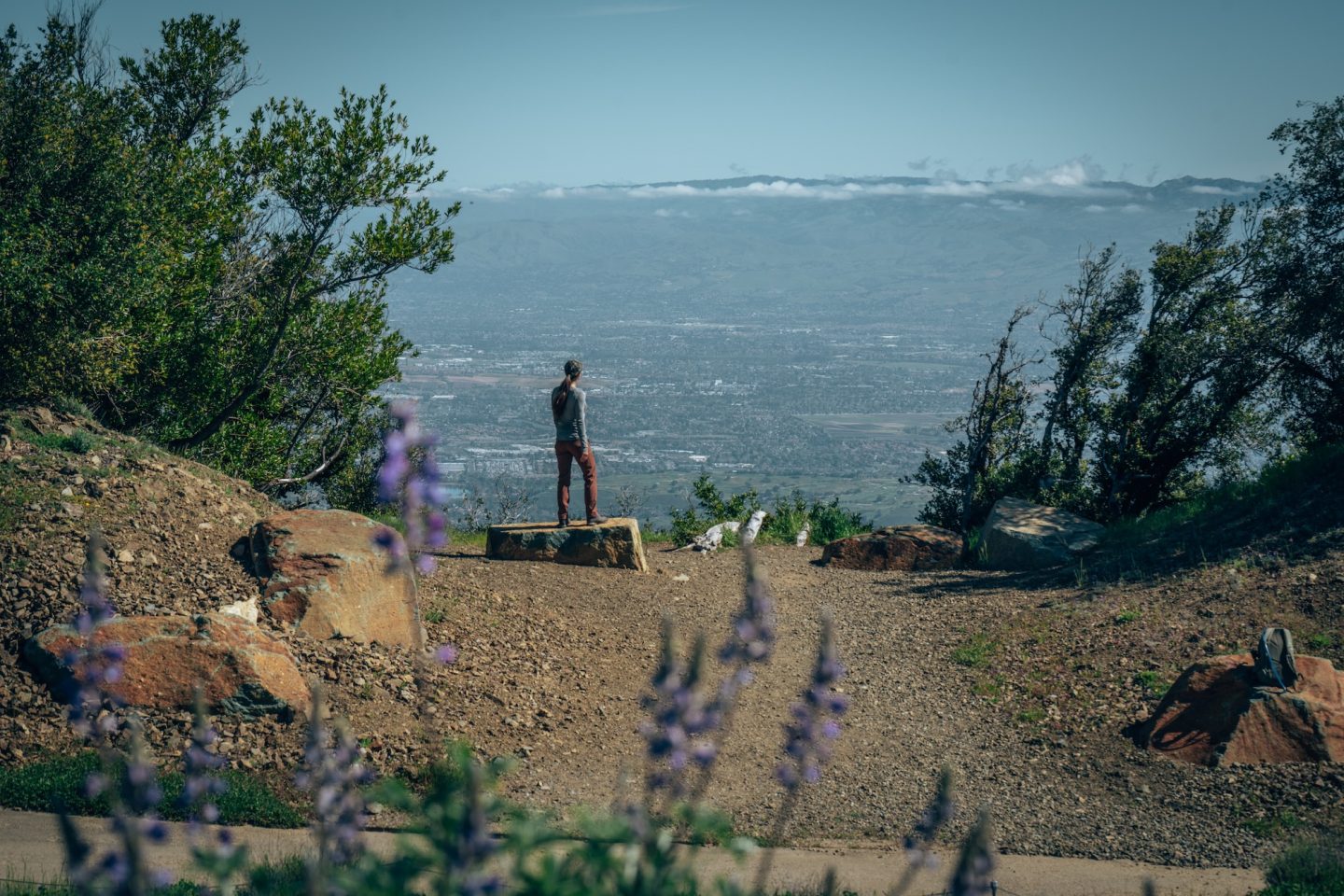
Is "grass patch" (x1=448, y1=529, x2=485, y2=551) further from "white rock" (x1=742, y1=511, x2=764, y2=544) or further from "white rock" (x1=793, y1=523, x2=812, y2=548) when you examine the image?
"white rock" (x1=793, y1=523, x2=812, y2=548)

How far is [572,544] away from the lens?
16.6 metres

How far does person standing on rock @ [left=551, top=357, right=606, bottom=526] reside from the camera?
15.2m

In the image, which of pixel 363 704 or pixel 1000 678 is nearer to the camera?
pixel 363 704

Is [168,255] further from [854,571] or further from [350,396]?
[854,571]

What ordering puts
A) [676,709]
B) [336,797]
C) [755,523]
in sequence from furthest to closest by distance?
[755,523] → [336,797] → [676,709]

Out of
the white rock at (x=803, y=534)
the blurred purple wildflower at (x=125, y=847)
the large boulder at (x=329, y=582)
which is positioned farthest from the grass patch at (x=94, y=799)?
the white rock at (x=803, y=534)

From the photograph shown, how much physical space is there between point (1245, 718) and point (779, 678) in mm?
5230

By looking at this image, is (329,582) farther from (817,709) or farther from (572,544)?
(817,709)

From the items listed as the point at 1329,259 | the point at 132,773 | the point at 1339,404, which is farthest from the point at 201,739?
the point at 1339,404

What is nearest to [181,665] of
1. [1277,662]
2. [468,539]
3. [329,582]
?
[329,582]

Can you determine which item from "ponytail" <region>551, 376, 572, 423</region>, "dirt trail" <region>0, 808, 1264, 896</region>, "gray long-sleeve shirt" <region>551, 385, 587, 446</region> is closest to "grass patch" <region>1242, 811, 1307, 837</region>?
"dirt trail" <region>0, 808, 1264, 896</region>

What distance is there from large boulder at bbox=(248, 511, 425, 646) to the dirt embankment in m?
0.27

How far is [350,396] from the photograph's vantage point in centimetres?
2084

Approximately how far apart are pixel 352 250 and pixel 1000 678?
13913 millimetres
